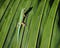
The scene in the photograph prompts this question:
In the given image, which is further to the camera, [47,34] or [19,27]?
[19,27]

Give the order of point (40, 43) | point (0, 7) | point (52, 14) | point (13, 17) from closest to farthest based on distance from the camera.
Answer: point (40, 43), point (52, 14), point (13, 17), point (0, 7)

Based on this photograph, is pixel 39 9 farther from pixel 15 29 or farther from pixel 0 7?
pixel 0 7

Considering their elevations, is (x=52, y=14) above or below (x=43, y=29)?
above

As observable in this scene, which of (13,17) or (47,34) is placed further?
(13,17)

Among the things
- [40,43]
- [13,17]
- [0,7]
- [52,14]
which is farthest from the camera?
[0,7]

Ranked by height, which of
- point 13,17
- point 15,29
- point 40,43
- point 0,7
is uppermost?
point 0,7

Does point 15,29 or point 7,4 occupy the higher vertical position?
point 7,4

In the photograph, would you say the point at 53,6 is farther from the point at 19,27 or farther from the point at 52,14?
the point at 19,27

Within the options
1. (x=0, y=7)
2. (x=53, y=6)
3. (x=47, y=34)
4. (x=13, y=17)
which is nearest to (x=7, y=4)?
(x=0, y=7)

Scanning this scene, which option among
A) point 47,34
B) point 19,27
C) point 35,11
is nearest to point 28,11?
point 35,11
